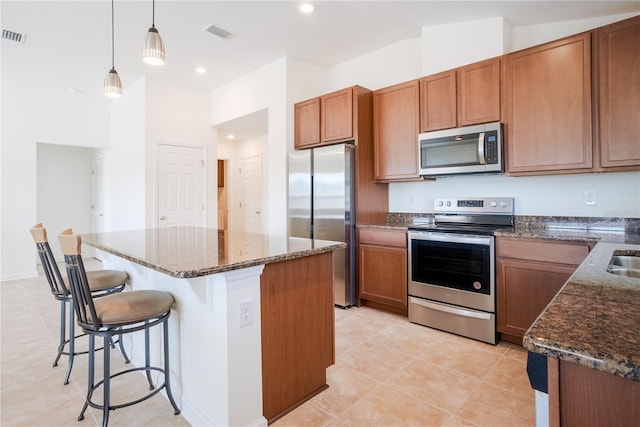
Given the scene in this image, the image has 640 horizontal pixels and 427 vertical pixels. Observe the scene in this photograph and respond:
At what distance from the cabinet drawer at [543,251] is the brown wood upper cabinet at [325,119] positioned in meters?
1.88

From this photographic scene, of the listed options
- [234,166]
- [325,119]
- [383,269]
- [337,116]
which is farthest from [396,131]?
[234,166]

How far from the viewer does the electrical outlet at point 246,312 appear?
1624mm

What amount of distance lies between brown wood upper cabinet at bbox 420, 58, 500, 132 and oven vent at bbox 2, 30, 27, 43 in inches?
168

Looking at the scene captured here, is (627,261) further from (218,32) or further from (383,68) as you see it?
(218,32)

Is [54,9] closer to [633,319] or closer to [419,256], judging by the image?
[419,256]

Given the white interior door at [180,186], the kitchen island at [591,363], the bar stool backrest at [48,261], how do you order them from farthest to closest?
the white interior door at [180,186]
the bar stool backrest at [48,261]
the kitchen island at [591,363]

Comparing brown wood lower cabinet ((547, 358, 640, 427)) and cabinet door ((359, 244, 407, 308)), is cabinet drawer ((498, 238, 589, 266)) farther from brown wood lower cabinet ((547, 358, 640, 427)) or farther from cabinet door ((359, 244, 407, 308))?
brown wood lower cabinet ((547, 358, 640, 427))

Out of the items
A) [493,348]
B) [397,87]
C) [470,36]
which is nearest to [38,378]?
[493,348]

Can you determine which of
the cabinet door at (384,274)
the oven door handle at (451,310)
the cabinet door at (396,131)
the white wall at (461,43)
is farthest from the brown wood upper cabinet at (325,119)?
the oven door handle at (451,310)

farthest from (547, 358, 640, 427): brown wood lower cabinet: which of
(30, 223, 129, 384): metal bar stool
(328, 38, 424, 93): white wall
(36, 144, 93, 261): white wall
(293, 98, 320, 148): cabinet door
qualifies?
(36, 144, 93, 261): white wall

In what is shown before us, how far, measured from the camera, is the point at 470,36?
326 cm

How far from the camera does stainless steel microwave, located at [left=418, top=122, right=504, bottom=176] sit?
2.92 metres

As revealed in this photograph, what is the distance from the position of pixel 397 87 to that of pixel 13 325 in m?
4.42

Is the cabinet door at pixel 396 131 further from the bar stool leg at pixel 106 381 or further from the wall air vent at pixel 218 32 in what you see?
the bar stool leg at pixel 106 381
